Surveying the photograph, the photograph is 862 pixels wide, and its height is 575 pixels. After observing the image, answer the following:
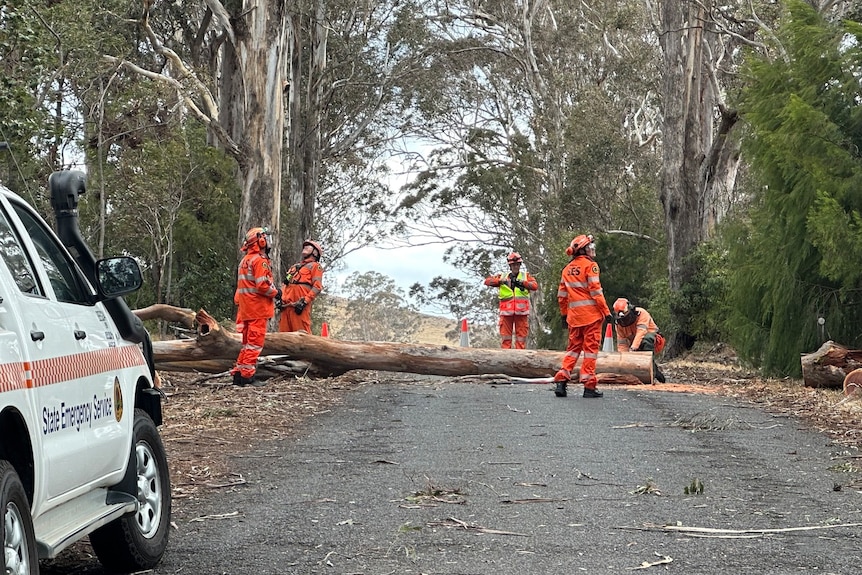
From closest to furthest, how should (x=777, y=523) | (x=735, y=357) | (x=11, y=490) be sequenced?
(x=11, y=490)
(x=777, y=523)
(x=735, y=357)

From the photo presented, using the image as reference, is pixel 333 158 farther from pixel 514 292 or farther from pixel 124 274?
pixel 124 274

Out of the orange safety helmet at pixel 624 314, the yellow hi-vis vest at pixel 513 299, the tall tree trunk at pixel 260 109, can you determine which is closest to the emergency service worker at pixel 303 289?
the yellow hi-vis vest at pixel 513 299

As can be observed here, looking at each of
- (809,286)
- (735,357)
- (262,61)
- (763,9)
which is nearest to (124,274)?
(809,286)

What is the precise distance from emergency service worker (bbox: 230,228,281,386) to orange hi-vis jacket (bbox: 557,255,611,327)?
363cm

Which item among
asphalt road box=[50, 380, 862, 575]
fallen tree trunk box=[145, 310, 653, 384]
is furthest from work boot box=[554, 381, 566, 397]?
asphalt road box=[50, 380, 862, 575]

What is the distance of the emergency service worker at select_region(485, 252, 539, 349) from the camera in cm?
2167

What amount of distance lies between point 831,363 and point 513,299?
24.5 ft

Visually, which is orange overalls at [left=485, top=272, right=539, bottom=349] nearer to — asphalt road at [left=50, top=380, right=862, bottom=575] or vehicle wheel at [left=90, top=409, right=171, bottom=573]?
asphalt road at [left=50, top=380, right=862, bottom=575]

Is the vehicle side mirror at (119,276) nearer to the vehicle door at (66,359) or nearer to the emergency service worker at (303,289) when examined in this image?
the vehicle door at (66,359)

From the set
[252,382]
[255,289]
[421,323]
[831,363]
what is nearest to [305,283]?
[252,382]

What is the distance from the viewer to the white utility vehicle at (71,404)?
4.13 m

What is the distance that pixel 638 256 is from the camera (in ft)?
114

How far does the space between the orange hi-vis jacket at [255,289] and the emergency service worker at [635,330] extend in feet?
21.9

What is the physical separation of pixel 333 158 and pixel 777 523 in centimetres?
3485
